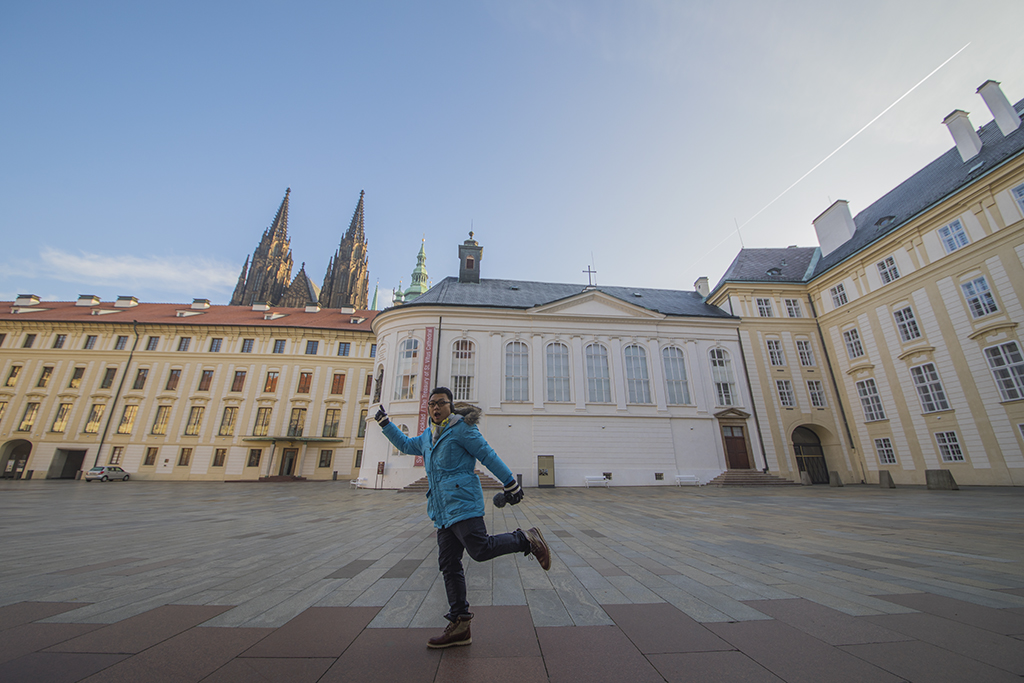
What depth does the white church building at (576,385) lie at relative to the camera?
874 inches

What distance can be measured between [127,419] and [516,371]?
32.0 m

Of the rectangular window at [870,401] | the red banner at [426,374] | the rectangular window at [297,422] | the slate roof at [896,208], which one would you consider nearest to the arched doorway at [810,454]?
the rectangular window at [870,401]

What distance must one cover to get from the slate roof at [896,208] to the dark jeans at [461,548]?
1040 inches

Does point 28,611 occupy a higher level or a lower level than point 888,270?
lower

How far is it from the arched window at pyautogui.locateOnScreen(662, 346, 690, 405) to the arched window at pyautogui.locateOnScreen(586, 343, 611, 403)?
397cm

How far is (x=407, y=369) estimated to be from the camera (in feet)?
75.9

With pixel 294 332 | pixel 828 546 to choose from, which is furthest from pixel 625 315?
pixel 294 332

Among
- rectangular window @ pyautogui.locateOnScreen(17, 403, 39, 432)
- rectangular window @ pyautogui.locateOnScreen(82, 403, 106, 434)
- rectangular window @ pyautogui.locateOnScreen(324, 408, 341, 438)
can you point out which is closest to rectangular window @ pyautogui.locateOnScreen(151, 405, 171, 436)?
rectangular window @ pyautogui.locateOnScreen(82, 403, 106, 434)

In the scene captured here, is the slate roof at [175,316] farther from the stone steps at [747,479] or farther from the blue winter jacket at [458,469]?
the blue winter jacket at [458,469]

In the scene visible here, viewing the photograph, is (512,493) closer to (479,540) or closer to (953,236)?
(479,540)

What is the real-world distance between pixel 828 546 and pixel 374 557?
7217mm

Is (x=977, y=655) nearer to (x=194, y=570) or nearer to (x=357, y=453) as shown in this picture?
(x=194, y=570)

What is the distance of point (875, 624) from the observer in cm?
302

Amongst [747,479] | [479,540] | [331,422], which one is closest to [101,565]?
[479,540]
